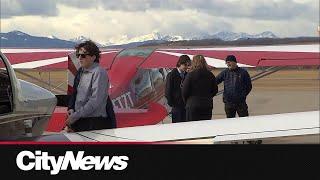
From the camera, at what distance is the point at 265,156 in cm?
256

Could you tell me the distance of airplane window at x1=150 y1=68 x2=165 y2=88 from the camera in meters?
11.1

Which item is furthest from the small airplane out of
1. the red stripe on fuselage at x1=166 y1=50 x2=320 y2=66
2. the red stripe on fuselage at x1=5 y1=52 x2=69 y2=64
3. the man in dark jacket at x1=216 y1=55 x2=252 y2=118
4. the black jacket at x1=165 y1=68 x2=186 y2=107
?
the red stripe on fuselage at x1=5 y1=52 x2=69 y2=64

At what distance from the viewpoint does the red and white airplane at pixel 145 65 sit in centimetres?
1002

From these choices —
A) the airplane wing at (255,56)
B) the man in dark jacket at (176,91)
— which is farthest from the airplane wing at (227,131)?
the airplane wing at (255,56)

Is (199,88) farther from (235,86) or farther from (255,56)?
(255,56)

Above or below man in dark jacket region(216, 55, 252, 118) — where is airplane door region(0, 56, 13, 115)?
above

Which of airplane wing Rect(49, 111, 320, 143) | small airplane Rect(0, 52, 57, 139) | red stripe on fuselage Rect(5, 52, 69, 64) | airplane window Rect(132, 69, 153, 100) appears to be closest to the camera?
airplane wing Rect(49, 111, 320, 143)

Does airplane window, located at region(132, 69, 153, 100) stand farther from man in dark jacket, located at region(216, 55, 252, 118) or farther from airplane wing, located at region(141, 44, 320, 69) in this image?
man in dark jacket, located at region(216, 55, 252, 118)

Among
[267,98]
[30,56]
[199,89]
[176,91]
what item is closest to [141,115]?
[176,91]

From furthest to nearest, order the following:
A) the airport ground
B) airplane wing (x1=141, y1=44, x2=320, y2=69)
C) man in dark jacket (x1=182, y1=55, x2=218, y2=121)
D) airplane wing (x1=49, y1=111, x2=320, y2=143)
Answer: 1. the airport ground
2. airplane wing (x1=141, y1=44, x2=320, y2=69)
3. man in dark jacket (x1=182, y1=55, x2=218, y2=121)
4. airplane wing (x1=49, y1=111, x2=320, y2=143)

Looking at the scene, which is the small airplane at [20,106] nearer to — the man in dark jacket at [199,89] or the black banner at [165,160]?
the black banner at [165,160]

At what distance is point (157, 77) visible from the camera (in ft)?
37.1

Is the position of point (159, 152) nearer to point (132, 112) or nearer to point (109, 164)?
point (109, 164)

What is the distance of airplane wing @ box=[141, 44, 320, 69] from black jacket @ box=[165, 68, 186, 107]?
361cm
